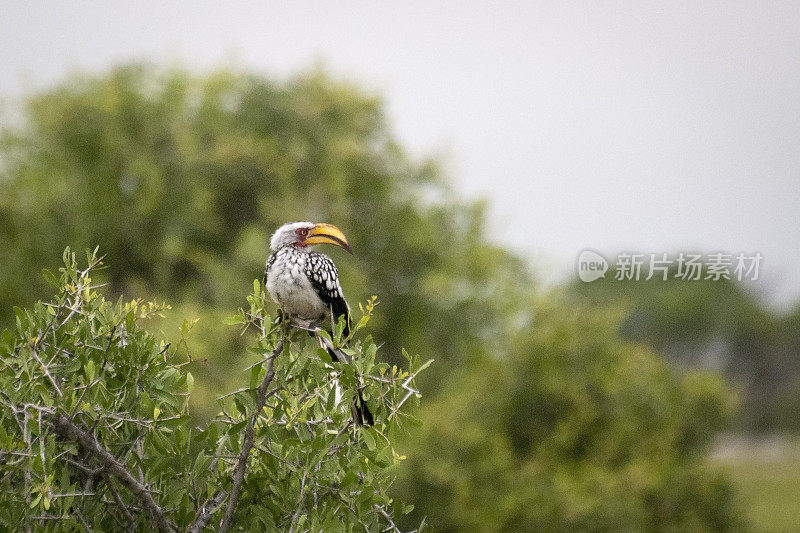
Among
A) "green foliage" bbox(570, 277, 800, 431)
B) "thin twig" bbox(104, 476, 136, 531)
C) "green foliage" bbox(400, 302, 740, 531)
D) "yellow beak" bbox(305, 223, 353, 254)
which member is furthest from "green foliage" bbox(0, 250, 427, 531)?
"green foliage" bbox(570, 277, 800, 431)

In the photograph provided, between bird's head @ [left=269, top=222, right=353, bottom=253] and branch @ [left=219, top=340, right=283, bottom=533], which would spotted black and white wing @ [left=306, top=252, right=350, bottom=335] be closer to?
bird's head @ [left=269, top=222, right=353, bottom=253]

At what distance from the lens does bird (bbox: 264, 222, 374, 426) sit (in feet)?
12.2

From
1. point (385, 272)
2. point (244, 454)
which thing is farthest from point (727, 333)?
point (244, 454)

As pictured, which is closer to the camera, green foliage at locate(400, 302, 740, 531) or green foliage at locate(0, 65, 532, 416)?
green foliage at locate(400, 302, 740, 531)

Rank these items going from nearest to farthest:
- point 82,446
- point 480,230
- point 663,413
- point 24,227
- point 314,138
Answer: point 82,446 → point 663,413 → point 24,227 → point 314,138 → point 480,230

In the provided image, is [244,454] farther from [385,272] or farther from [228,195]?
[228,195]

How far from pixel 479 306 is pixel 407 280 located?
1885 millimetres

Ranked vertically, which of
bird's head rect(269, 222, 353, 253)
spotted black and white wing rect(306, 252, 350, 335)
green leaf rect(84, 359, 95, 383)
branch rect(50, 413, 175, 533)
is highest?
bird's head rect(269, 222, 353, 253)

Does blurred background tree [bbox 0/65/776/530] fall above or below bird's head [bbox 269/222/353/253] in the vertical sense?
above

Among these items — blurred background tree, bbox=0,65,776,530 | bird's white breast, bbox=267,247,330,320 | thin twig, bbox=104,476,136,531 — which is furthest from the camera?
blurred background tree, bbox=0,65,776,530

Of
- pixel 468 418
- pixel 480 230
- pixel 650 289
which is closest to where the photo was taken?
pixel 468 418

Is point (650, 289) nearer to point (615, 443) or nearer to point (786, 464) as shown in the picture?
point (786, 464)

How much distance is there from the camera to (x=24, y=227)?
55.0ft

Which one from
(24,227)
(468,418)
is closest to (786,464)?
(468,418)
